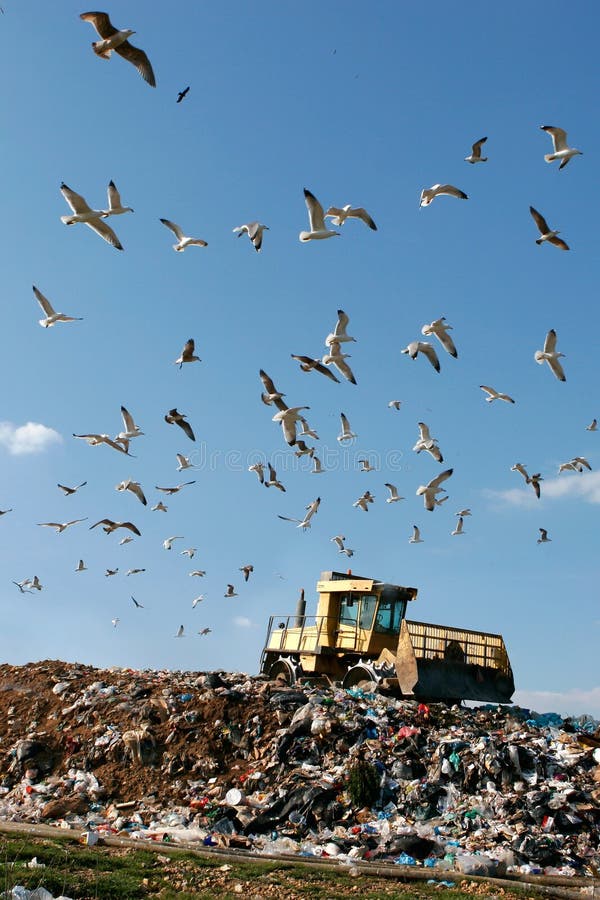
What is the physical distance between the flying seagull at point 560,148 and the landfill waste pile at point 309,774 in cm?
701

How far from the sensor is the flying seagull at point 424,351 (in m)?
11.2

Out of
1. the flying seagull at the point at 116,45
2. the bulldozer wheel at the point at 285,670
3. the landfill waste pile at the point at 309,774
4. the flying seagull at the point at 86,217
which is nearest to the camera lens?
the flying seagull at the point at 116,45

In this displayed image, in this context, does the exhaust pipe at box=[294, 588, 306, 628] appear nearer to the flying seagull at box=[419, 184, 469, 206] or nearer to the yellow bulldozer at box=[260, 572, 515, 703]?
the yellow bulldozer at box=[260, 572, 515, 703]

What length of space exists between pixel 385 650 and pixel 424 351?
4.65m

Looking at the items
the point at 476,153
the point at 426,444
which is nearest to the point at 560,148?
the point at 476,153

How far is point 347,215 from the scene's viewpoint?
9977 mm

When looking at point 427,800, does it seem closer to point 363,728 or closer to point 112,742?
point 363,728

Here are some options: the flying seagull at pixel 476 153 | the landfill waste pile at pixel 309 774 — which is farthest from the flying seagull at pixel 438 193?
the landfill waste pile at pixel 309 774

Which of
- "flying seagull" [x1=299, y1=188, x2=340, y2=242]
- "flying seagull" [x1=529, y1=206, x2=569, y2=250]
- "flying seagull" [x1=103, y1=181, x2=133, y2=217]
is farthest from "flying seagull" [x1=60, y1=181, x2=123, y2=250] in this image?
"flying seagull" [x1=529, y1=206, x2=569, y2=250]

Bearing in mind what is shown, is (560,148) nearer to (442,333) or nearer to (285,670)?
(442,333)

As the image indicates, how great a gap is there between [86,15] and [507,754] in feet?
29.1

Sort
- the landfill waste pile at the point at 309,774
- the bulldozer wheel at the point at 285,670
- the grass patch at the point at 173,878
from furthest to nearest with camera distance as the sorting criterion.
Answer: the bulldozer wheel at the point at 285,670
the landfill waste pile at the point at 309,774
the grass patch at the point at 173,878

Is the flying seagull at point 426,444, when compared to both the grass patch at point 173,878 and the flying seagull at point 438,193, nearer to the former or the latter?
the flying seagull at point 438,193

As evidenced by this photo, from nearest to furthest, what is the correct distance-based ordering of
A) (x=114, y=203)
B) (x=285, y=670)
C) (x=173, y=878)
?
(x=173, y=878) < (x=114, y=203) < (x=285, y=670)
